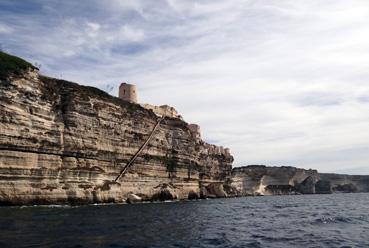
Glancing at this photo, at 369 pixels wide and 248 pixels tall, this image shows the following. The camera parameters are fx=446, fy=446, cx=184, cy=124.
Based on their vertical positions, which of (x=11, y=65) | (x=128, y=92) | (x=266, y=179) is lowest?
(x=266, y=179)

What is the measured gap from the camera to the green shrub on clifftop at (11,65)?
53.0 metres

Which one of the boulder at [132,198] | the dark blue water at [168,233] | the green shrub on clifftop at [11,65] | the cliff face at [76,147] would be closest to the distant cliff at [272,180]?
the cliff face at [76,147]

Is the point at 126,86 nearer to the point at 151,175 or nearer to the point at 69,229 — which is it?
the point at 151,175

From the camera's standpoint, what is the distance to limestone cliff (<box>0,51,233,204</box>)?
2036 inches

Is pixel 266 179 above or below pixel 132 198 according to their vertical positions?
above

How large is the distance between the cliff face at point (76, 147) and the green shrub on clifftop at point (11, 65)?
71 centimetres

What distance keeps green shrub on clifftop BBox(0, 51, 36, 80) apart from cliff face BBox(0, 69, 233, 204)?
2.34ft

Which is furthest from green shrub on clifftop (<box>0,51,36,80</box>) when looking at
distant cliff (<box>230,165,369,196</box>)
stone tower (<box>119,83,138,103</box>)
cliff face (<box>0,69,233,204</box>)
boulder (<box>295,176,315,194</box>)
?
boulder (<box>295,176,315,194</box>)

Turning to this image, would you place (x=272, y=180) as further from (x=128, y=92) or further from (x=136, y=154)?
(x=136, y=154)

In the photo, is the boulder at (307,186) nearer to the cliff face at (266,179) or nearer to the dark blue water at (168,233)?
the cliff face at (266,179)

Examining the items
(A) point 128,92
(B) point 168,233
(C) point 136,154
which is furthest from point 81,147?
(B) point 168,233

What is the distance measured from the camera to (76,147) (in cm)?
6150

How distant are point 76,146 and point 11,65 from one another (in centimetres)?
1400

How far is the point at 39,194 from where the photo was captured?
53.8 meters
